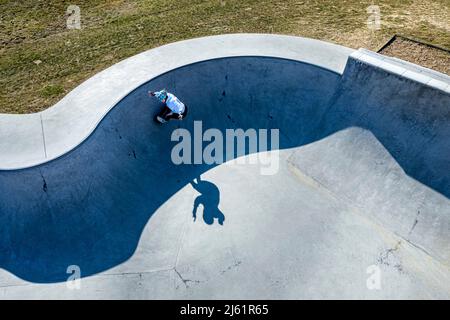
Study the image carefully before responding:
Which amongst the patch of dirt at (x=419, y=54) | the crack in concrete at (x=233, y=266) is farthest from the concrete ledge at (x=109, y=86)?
the crack in concrete at (x=233, y=266)

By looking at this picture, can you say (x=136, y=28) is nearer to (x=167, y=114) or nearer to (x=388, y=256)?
(x=167, y=114)

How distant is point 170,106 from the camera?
9250 mm

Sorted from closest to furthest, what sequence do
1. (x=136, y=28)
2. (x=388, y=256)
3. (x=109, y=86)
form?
(x=388, y=256), (x=109, y=86), (x=136, y=28)

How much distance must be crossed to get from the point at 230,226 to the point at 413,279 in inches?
170

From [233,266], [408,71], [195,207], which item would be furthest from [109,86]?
[408,71]

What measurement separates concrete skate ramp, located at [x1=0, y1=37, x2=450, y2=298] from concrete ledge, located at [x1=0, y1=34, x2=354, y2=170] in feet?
1.09

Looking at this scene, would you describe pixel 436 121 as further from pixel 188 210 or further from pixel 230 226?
pixel 188 210

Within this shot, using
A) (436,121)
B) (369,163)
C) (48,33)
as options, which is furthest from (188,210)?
(48,33)

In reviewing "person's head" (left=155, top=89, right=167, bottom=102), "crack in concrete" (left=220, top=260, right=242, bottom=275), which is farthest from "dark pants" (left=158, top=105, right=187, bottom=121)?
"crack in concrete" (left=220, top=260, right=242, bottom=275)

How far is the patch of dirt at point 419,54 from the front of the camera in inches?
449

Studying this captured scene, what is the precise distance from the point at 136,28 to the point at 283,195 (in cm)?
889

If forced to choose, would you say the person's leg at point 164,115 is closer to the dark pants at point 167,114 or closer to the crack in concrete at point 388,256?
the dark pants at point 167,114

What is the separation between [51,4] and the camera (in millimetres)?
15266

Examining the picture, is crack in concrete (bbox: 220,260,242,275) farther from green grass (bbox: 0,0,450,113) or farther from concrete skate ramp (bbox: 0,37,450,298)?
green grass (bbox: 0,0,450,113)
